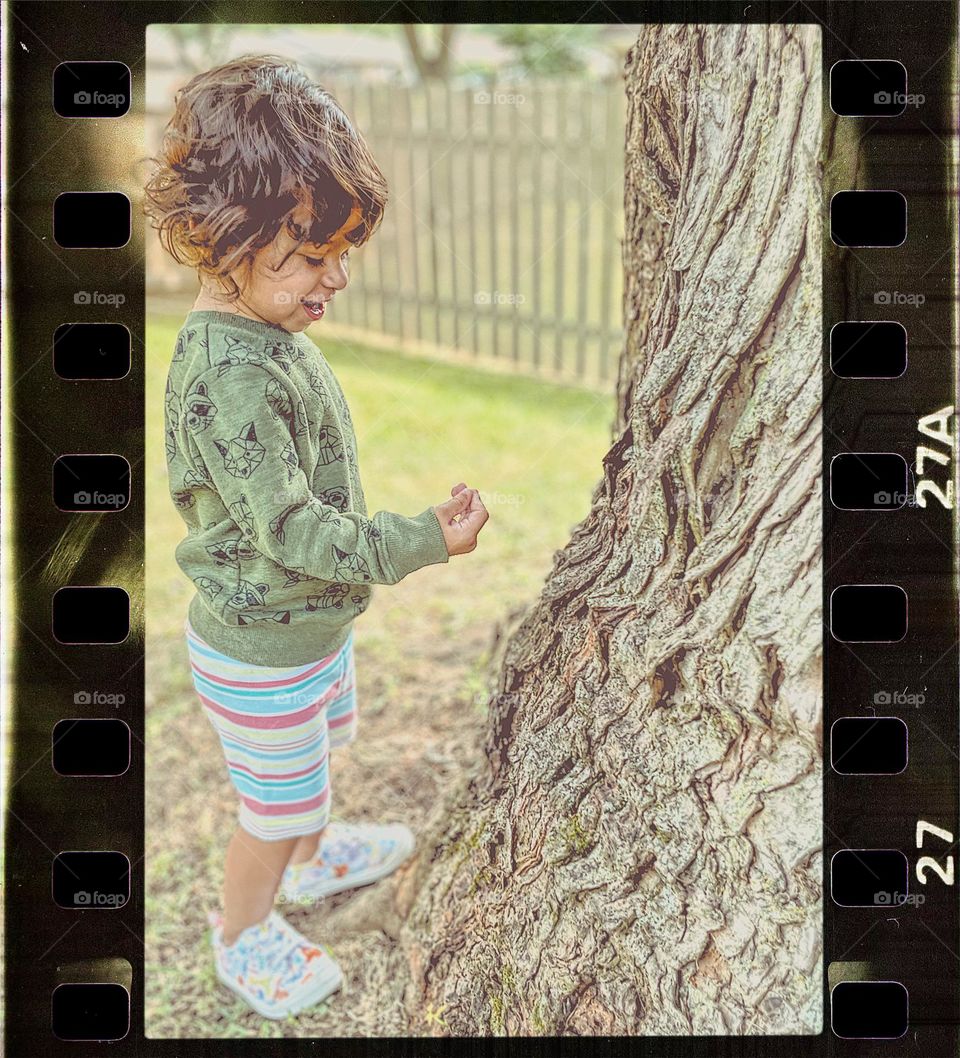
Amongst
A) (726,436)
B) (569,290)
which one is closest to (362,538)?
(726,436)

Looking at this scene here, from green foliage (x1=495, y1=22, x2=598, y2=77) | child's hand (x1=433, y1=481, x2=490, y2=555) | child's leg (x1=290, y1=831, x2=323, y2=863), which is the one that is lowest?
child's leg (x1=290, y1=831, x2=323, y2=863)

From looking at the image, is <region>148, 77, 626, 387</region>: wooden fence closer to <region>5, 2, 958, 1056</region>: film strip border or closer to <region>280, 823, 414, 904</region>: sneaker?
<region>5, 2, 958, 1056</region>: film strip border

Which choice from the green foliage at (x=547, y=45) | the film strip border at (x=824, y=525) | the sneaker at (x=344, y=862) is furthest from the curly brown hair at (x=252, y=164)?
the sneaker at (x=344, y=862)

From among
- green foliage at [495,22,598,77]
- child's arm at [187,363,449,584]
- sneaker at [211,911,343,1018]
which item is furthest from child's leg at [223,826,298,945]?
green foliage at [495,22,598,77]

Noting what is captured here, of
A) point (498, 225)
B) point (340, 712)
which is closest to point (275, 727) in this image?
point (340, 712)

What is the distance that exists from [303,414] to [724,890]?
92 centimetres

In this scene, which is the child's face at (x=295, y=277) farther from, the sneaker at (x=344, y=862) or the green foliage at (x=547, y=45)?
the sneaker at (x=344, y=862)

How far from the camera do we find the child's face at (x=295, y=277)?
4.51ft

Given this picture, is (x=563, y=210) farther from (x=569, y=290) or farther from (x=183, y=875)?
(x=183, y=875)

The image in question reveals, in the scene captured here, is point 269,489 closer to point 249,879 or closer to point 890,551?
point 249,879

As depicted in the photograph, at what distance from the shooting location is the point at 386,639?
243cm

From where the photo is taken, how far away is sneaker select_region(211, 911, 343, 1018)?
5.34 ft

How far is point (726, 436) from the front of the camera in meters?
1.41

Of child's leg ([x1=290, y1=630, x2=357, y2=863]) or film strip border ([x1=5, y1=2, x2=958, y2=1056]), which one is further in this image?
child's leg ([x1=290, y1=630, x2=357, y2=863])
